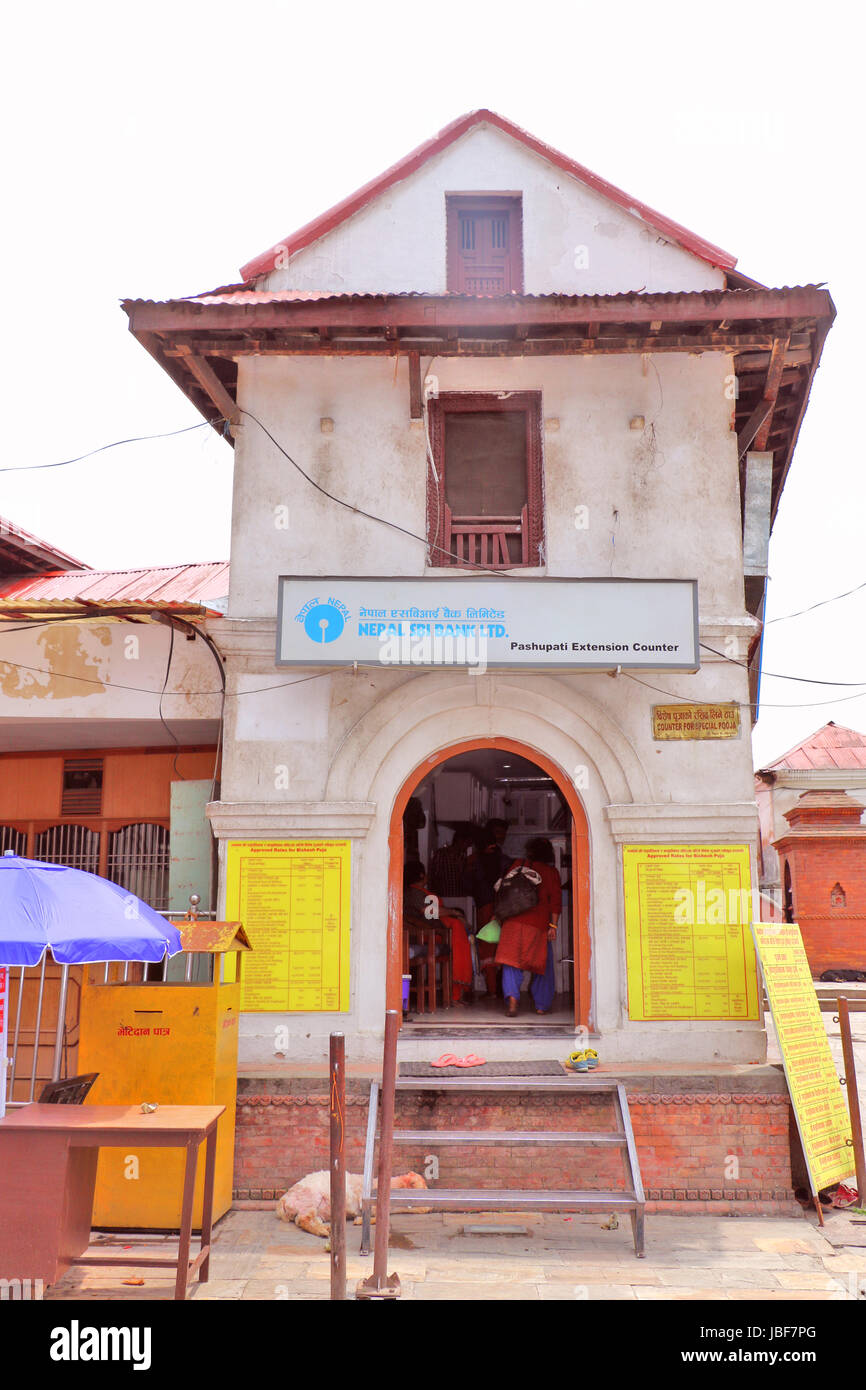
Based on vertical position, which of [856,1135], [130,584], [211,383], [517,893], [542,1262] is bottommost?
[542,1262]

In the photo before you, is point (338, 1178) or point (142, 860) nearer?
point (338, 1178)

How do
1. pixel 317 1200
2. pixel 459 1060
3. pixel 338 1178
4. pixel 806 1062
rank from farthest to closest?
pixel 459 1060, pixel 806 1062, pixel 317 1200, pixel 338 1178

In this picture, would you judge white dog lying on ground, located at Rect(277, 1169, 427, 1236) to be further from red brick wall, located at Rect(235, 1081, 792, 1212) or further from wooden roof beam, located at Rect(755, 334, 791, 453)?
wooden roof beam, located at Rect(755, 334, 791, 453)

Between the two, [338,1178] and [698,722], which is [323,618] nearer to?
[698,722]

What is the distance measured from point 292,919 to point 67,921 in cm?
308

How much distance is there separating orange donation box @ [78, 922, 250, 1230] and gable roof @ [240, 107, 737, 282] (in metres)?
6.85

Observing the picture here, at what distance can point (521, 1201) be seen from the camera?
7.18 metres

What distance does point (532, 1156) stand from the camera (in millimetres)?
8320

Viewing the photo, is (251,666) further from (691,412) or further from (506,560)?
(691,412)

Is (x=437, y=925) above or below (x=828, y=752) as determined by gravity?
below

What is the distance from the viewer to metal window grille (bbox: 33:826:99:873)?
1168 centimetres

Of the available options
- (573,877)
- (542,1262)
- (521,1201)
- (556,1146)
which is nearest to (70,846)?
(573,877)

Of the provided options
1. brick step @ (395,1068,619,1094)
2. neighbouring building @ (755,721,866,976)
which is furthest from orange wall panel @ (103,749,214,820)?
neighbouring building @ (755,721,866,976)

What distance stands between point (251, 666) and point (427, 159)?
5600mm
